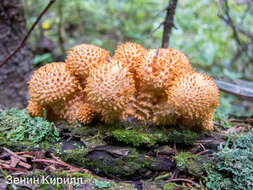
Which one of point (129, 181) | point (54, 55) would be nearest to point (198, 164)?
point (129, 181)

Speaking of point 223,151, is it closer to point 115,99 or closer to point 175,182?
point 175,182

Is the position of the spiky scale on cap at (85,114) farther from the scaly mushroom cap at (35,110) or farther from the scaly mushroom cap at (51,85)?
the scaly mushroom cap at (35,110)

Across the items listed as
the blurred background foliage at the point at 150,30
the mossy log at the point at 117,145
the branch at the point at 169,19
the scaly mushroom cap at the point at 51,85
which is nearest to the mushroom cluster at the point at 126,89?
the scaly mushroom cap at the point at 51,85

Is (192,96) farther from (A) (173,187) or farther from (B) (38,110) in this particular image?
(B) (38,110)

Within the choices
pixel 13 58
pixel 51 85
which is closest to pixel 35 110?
pixel 51 85

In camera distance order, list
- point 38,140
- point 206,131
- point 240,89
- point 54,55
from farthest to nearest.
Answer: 1. point 54,55
2. point 240,89
3. point 206,131
4. point 38,140

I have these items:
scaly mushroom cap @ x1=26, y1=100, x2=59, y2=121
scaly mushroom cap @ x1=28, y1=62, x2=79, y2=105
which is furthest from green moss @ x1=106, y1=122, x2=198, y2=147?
scaly mushroom cap @ x1=26, y1=100, x2=59, y2=121

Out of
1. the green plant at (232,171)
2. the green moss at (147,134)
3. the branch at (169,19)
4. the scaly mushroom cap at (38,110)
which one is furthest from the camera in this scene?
the branch at (169,19)
